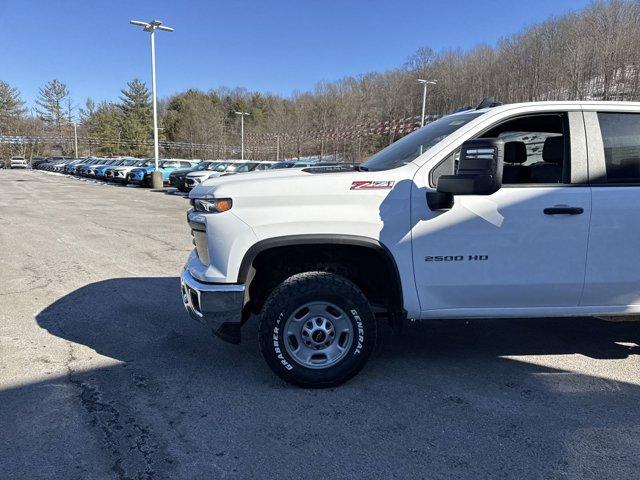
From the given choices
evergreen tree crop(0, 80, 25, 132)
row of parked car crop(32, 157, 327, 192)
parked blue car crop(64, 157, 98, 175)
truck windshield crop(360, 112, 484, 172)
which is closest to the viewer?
truck windshield crop(360, 112, 484, 172)

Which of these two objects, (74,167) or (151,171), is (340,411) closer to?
(151,171)

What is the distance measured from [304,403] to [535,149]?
100 inches

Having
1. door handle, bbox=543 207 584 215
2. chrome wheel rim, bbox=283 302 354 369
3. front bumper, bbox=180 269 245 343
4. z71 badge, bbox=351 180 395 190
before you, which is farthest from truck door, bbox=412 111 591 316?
front bumper, bbox=180 269 245 343

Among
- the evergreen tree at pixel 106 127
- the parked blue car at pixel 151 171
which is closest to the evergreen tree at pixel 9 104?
the evergreen tree at pixel 106 127

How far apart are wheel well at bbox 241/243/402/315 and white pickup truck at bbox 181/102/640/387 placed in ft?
0.07

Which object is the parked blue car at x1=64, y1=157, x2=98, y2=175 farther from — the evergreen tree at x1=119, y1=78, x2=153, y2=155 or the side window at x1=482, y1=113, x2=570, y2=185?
the side window at x1=482, y1=113, x2=570, y2=185

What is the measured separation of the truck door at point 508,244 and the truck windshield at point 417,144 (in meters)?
0.29

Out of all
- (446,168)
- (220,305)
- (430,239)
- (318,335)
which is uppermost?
(446,168)

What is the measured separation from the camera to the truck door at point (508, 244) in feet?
10.5

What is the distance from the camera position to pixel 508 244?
3229 mm

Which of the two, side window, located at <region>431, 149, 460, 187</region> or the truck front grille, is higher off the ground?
side window, located at <region>431, 149, 460, 187</region>

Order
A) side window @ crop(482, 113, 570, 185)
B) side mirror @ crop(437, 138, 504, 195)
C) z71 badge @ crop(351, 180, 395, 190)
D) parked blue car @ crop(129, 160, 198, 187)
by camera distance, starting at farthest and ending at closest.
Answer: parked blue car @ crop(129, 160, 198, 187) → side window @ crop(482, 113, 570, 185) → z71 badge @ crop(351, 180, 395, 190) → side mirror @ crop(437, 138, 504, 195)

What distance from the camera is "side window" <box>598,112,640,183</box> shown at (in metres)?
3.36

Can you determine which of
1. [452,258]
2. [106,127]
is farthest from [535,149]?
[106,127]
